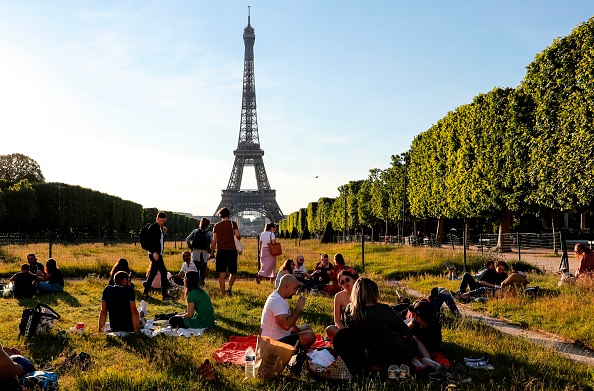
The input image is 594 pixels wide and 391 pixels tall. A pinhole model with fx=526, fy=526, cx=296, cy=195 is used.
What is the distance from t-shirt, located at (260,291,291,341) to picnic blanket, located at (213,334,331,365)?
1.46ft

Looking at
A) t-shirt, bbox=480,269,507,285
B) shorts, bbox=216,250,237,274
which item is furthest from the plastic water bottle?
t-shirt, bbox=480,269,507,285

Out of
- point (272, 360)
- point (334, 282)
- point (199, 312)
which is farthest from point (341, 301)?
point (334, 282)

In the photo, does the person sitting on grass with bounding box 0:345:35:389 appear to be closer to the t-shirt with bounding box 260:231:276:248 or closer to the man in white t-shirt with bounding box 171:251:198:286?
the man in white t-shirt with bounding box 171:251:198:286

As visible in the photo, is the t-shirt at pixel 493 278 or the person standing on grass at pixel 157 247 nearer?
the person standing on grass at pixel 157 247

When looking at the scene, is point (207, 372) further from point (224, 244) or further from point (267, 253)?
point (267, 253)

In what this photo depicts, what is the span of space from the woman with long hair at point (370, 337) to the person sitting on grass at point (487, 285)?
666 cm

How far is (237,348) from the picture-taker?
22.3ft

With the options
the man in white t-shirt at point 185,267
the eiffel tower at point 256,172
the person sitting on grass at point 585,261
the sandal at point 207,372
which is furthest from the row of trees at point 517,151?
the eiffel tower at point 256,172

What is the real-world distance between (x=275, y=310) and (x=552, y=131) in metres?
18.3

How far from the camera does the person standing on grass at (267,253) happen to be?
1388 cm

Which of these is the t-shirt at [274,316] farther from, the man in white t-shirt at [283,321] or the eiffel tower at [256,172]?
the eiffel tower at [256,172]

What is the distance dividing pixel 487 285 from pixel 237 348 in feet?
24.8

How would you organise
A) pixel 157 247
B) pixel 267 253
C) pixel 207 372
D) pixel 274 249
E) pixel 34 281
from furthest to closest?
pixel 267 253 < pixel 274 249 < pixel 34 281 < pixel 157 247 < pixel 207 372

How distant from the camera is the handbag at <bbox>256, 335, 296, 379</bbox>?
555 cm
